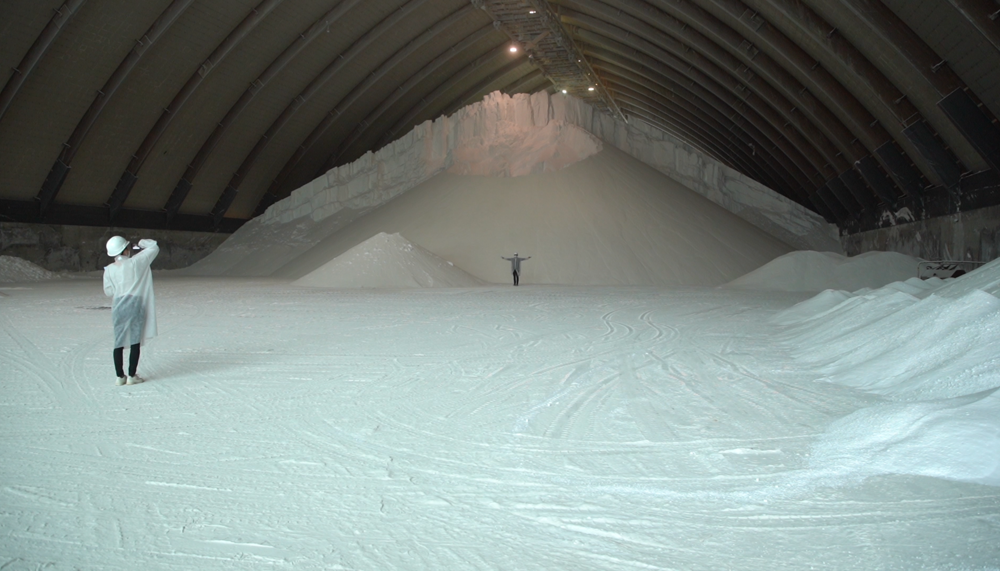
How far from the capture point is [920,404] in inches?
171

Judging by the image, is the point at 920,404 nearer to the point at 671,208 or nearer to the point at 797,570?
the point at 797,570

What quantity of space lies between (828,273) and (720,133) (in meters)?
16.8

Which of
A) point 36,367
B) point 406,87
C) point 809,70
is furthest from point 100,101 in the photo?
point 809,70

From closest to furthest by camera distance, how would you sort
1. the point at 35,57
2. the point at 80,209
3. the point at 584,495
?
the point at 584,495, the point at 35,57, the point at 80,209

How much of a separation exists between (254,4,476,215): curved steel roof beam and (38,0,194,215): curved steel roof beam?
8771mm

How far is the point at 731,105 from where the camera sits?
26.3 m

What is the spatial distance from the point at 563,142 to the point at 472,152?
11.6 ft

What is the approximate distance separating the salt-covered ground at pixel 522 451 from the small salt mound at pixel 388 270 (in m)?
9.45

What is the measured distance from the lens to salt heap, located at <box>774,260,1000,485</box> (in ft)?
12.2

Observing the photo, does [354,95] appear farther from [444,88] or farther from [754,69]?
[754,69]

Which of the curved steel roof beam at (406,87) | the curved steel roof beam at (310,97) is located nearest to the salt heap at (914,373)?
the curved steel roof beam at (310,97)

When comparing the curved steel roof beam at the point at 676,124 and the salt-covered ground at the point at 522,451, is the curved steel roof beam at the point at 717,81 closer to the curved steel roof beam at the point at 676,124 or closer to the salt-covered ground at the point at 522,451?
the curved steel roof beam at the point at 676,124

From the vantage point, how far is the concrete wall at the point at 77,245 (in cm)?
2238

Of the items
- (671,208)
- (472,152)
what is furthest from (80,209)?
(671,208)
